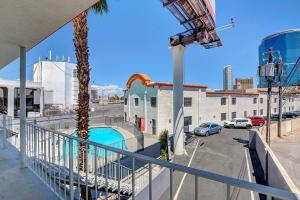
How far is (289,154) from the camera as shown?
1590cm

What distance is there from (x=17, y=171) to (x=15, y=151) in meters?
1.88

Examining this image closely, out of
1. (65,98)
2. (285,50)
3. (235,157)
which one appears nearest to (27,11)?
(235,157)

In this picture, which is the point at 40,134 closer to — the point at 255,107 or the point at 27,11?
the point at 27,11

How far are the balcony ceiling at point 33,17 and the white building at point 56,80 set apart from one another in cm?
2980

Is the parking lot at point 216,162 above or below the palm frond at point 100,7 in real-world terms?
below

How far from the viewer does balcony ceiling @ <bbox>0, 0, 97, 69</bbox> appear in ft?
8.04

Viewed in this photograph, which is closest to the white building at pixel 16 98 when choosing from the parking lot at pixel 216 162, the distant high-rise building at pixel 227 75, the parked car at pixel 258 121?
the parking lot at pixel 216 162

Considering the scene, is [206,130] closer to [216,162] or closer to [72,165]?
[216,162]

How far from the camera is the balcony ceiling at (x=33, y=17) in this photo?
96.5 inches

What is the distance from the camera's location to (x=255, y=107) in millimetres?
35656

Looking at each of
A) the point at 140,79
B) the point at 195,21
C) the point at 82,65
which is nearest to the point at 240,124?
the point at 140,79

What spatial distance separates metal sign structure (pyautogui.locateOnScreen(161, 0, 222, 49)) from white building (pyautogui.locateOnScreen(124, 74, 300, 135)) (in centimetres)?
796

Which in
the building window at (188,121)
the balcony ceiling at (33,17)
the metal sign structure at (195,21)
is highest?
the metal sign structure at (195,21)

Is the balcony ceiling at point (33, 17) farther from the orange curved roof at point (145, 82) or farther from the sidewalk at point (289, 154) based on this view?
the orange curved roof at point (145, 82)
